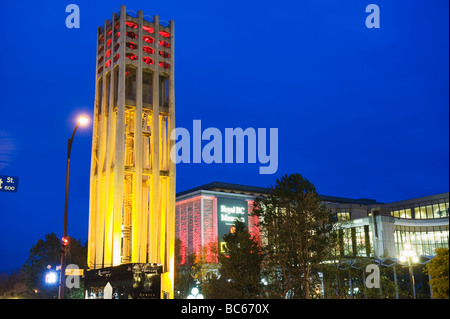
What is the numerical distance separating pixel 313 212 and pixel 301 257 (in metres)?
5.78

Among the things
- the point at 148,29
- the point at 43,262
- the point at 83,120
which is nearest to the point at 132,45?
the point at 148,29

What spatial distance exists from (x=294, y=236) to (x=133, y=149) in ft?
65.5

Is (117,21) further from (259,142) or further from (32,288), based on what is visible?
(32,288)

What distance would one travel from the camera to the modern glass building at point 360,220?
276ft

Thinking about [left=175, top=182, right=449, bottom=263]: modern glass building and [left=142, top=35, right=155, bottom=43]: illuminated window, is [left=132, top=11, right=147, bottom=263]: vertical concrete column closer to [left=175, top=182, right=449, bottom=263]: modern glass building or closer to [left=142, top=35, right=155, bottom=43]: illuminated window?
[left=142, top=35, right=155, bottom=43]: illuminated window

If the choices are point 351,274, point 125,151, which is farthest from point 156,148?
point 351,274

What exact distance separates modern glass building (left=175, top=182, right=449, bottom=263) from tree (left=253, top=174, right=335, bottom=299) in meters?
27.3

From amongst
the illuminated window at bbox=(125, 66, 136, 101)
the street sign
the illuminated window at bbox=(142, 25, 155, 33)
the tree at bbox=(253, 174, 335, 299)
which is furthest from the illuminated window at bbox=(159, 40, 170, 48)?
the street sign

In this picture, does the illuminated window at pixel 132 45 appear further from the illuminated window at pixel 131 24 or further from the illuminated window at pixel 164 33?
the illuminated window at pixel 164 33

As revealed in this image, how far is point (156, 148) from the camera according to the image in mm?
50969

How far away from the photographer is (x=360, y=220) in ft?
281

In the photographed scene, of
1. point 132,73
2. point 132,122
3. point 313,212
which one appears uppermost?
point 132,73

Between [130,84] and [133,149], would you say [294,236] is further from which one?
[130,84]

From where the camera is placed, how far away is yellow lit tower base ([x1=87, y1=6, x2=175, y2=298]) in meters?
49.1
